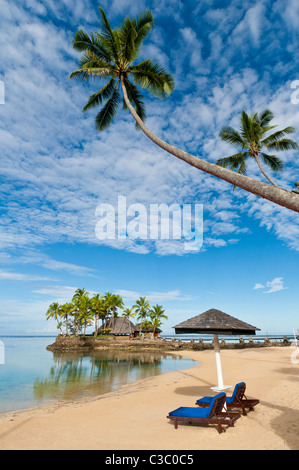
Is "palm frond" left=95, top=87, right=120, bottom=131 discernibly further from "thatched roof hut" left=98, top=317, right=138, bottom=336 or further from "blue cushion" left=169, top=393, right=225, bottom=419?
"thatched roof hut" left=98, top=317, right=138, bottom=336

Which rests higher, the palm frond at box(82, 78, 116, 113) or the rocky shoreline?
the palm frond at box(82, 78, 116, 113)

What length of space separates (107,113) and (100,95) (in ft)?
2.60

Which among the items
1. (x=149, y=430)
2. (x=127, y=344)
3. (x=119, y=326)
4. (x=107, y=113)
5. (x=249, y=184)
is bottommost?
(x=127, y=344)

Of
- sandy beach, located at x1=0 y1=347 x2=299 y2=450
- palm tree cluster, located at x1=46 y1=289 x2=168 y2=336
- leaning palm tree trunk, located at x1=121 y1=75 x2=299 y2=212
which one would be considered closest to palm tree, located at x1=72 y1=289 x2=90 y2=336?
palm tree cluster, located at x1=46 y1=289 x2=168 y2=336

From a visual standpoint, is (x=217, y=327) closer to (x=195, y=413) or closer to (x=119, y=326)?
(x=195, y=413)

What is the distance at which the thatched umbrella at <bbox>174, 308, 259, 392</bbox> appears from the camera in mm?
7660

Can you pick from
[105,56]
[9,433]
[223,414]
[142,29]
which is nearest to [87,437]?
[9,433]

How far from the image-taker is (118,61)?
9.88 meters

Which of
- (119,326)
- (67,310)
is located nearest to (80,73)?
(119,326)

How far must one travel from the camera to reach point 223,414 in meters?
6.23

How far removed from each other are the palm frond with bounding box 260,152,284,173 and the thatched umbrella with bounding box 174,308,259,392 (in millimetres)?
12237

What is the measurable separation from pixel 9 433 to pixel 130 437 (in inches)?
144

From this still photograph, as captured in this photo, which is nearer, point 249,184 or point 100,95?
point 249,184
